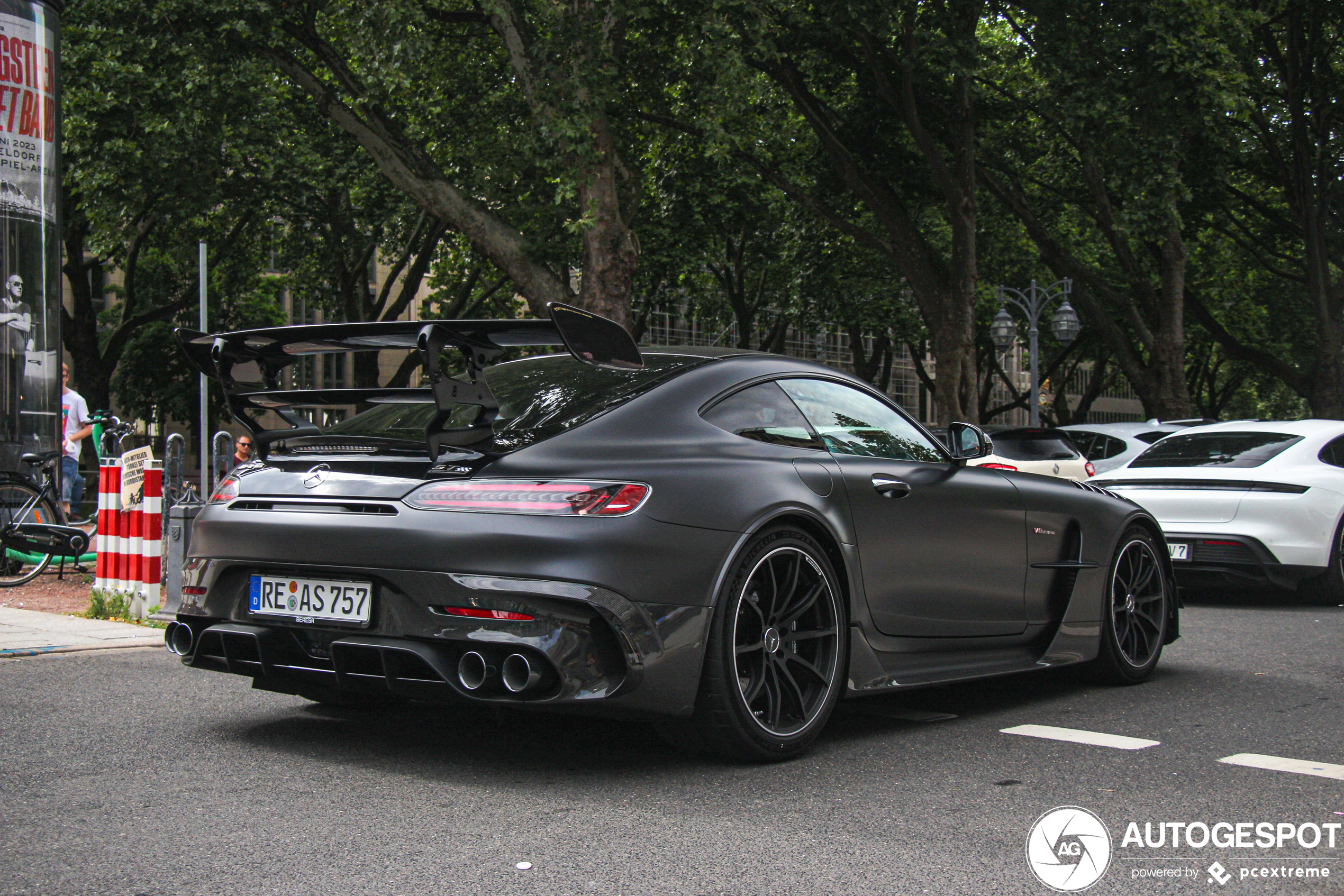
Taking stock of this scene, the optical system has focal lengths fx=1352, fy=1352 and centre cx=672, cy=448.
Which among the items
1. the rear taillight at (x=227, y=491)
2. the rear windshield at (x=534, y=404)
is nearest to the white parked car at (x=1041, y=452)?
the rear windshield at (x=534, y=404)

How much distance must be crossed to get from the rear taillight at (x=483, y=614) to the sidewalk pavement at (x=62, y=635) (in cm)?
388

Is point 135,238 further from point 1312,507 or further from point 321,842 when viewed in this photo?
point 321,842

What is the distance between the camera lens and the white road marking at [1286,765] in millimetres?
4332

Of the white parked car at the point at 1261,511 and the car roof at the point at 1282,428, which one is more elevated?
the car roof at the point at 1282,428

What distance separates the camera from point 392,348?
4617 mm

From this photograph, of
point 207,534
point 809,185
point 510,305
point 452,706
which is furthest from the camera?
point 510,305

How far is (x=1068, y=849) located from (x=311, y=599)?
91.2 inches

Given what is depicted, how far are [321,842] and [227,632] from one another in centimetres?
112

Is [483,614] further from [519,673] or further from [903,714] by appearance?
[903,714]

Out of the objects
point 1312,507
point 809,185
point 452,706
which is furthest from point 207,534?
point 809,185

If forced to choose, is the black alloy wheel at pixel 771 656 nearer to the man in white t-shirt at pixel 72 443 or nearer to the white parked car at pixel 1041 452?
the man in white t-shirt at pixel 72 443

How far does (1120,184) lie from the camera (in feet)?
64.5

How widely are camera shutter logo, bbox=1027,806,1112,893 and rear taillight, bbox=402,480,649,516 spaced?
1.44 metres

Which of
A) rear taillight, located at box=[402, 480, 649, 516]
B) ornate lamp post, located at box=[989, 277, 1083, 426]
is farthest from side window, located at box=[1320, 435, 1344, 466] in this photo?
ornate lamp post, located at box=[989, 277, 1083, 426]
